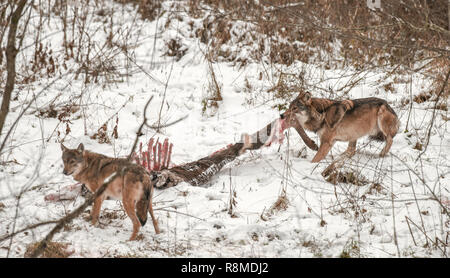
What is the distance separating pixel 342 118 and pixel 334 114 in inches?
5.4

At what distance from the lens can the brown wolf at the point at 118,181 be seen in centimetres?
488

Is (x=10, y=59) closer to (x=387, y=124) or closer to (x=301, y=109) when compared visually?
(x=301, y=109)

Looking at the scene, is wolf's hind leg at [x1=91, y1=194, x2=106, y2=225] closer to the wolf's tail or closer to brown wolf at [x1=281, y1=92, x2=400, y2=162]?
the wolf's tail

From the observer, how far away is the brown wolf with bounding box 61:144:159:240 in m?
4.88

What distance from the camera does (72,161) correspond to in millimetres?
5434

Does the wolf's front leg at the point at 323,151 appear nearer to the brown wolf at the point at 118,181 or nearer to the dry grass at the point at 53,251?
the brown wolf at the point at 118,181

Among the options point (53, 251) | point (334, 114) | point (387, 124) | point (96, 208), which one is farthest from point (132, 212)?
point (387, 124)

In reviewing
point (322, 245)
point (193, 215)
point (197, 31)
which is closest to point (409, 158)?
point (322, 245)

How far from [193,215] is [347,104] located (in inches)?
126

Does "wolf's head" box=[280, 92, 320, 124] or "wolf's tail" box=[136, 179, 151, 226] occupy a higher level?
"wolf's head" box=[280, 92, 320, 124]

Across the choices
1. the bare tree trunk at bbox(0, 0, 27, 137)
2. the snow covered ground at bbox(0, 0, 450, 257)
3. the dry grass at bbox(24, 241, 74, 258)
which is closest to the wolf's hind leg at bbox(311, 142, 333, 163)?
the snow covered ground at bbox(0, 0, 450, 257)

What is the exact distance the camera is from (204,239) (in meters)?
5.17
